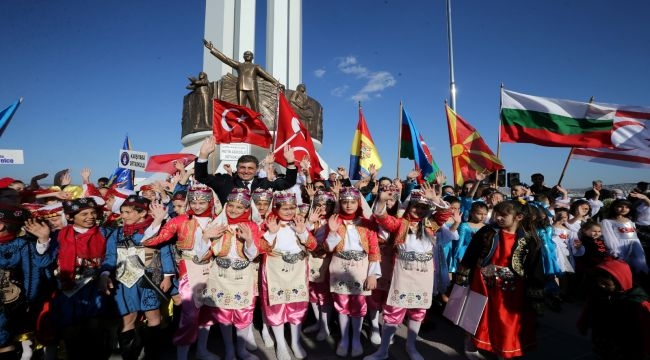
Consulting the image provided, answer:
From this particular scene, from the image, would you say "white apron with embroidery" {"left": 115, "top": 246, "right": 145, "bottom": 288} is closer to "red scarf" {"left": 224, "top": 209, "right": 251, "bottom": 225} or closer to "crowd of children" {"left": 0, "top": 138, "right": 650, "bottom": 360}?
"crowd of children" {"left": 0, "top": 138, "right": 650, "bottom": 360}

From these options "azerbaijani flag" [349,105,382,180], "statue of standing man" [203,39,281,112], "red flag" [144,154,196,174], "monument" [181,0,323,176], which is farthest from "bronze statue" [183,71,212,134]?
"azerbaijani flag" [349,105,382,180]

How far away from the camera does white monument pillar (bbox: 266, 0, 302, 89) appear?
1694 centimetres

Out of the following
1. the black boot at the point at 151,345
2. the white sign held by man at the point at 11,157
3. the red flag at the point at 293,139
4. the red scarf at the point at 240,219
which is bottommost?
the black boot at the point at 151,345

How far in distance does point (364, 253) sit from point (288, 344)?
56.7 inches

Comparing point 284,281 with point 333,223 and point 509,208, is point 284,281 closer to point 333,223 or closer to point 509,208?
point 333,223

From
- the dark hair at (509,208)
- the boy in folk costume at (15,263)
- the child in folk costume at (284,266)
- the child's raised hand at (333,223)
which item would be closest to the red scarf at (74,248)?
the boy in folk costume at (15,263)

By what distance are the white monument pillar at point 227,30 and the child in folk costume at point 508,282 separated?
13.8 m

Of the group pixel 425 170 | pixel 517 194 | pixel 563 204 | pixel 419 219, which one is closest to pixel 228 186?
pixel 419 219

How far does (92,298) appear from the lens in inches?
112

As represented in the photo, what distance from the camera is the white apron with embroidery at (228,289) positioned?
2949 mm

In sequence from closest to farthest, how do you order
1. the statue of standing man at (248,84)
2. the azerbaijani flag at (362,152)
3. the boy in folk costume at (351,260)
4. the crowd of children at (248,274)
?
the crowd of children at (248,274)
the boy in folk costume at (351,260)
the azerbaijani flag at (362,152)
the statue of standing man at (248,84)

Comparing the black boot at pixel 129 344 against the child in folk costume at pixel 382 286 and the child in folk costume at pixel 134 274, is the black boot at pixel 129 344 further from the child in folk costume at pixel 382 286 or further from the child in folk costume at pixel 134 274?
the child in folk costume at pixel 382 286

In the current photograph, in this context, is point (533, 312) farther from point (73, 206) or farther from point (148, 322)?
point (73, 206)

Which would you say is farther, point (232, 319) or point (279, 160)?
point (279, 160)
